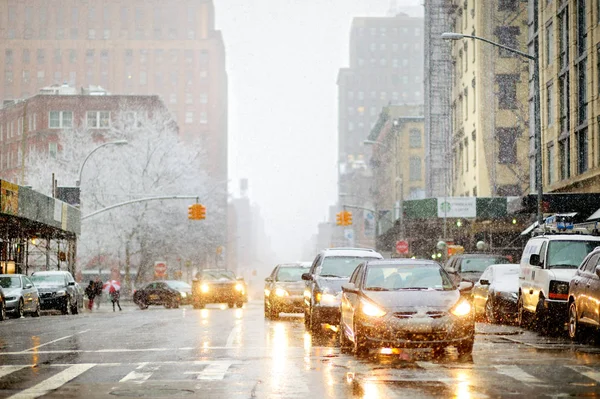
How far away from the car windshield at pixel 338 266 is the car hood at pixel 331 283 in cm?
52

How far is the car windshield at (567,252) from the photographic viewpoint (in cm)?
2028

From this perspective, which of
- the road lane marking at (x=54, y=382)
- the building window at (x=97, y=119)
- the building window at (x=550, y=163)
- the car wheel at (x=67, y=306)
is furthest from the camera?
the building window at (x=97, y=119)

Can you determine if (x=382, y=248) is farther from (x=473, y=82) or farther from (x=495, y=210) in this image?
(x=495, y=210)

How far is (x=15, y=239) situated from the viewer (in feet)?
159

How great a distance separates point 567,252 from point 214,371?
34.7ft

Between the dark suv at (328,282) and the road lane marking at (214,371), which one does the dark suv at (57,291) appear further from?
the road lane marking at (214,371)

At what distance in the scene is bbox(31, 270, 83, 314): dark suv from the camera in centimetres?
3791

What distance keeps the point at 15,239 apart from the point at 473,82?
2990cm

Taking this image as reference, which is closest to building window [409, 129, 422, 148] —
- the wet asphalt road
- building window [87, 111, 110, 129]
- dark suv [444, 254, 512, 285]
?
building window [87, 111, 110, 129]

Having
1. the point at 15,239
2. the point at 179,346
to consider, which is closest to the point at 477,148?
the point at 15,239

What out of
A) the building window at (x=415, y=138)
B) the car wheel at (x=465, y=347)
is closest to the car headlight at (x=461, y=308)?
the car wheel at (x=465, y=347)

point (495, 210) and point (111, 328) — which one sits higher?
point (495, 210)

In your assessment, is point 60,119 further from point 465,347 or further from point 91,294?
point 465,347

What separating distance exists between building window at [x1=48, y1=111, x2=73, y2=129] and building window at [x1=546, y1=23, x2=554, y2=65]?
214 ft
